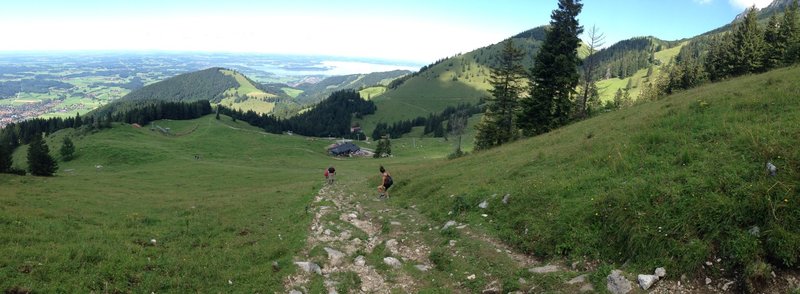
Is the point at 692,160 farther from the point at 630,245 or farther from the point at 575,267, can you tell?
the point at 575,267

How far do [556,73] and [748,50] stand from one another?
54.3m

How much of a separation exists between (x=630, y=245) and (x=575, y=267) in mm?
1590

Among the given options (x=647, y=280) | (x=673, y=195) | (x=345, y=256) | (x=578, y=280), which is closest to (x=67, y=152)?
(x=345, y=256)

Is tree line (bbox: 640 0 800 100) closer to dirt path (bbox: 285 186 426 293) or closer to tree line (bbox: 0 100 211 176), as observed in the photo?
dirt path (bbox: 285 186 426 293)

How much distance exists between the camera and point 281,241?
16484 mm

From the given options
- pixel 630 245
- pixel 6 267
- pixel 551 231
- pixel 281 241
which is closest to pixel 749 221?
pixel 630 245

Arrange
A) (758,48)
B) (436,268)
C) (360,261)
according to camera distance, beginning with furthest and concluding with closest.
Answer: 1. (758,48)
2. (360,261)
3. (436,268)

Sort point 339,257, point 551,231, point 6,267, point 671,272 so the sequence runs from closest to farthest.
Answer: point 671,272, point 6,267, point 551,231, point 339,257

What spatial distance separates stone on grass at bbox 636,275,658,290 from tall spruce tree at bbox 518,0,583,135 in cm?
4150

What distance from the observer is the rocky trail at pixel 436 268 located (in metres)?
9.23

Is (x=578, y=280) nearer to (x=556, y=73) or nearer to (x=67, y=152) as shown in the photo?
(x=556, y=73)

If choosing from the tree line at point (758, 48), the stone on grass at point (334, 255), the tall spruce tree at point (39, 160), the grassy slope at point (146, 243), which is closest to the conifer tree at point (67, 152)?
the tall spruce tree at point (39, 160)

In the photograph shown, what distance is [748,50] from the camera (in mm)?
72125

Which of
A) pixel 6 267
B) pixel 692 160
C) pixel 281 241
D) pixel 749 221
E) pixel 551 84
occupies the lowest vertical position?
pixel 281 241
